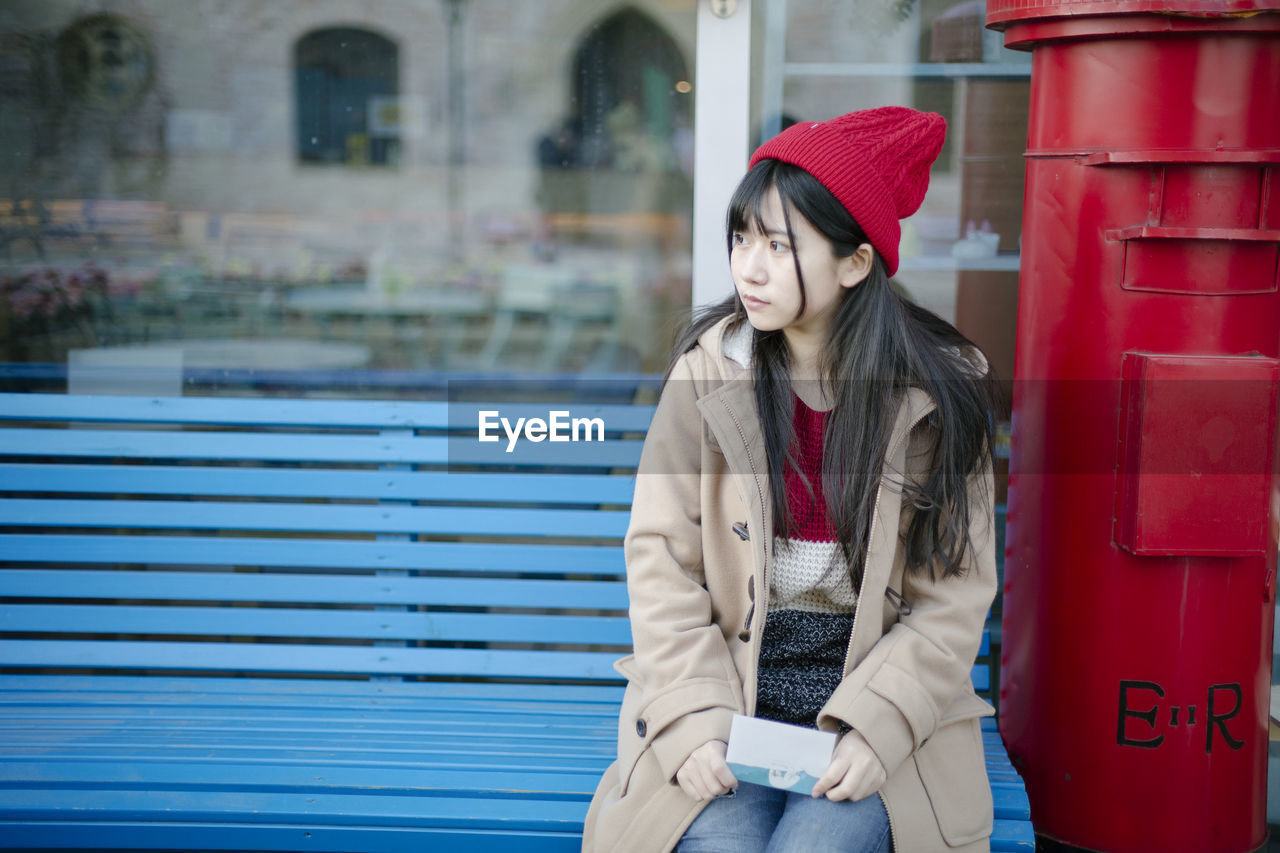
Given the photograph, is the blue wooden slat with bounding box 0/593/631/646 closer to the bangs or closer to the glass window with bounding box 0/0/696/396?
the bangs

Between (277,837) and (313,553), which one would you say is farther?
(313,553)

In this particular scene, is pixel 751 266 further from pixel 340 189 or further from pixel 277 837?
pixel 340 189

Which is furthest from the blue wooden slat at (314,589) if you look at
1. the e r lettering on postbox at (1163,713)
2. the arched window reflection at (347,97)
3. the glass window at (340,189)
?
the arched window reflection at (347,97)

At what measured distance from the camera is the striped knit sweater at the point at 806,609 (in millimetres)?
1914

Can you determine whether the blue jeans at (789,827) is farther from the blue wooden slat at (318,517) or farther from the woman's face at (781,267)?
the blue wooden slat at (318,517)

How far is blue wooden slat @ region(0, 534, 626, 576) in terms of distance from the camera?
2.66 m

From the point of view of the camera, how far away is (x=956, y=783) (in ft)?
6.15

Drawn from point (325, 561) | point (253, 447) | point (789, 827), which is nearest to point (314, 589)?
point (325, 561)

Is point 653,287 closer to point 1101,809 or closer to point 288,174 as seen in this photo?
point 288,174

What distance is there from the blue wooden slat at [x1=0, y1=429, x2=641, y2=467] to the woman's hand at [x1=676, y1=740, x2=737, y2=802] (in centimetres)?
107

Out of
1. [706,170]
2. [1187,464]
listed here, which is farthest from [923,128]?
[706,170]

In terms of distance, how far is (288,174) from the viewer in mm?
10617

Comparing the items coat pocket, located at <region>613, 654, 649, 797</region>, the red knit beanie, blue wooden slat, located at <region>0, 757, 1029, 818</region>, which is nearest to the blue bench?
blue wooden slat, located at <region>0, 757, 1029, 818</region>

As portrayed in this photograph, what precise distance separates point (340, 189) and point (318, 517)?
857 centimetres
